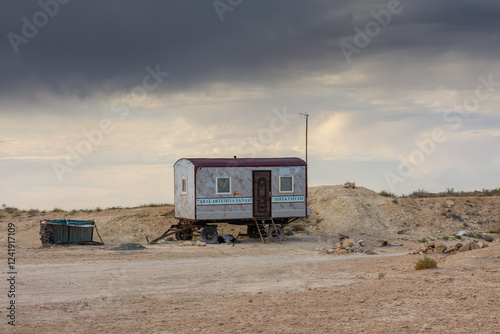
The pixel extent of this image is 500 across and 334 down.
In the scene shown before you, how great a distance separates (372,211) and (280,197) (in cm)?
814

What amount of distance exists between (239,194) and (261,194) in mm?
1008

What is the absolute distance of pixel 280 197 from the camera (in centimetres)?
2738

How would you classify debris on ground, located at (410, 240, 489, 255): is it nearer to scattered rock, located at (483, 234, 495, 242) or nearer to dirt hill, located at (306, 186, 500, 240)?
dirt hill, located at (306, 186, 500, 240)

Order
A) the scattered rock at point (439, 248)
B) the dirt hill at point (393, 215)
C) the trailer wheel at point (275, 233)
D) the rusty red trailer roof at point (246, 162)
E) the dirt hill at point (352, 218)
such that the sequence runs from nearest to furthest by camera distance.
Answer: the scattered rock at point (439, 248) → the rusty red trailer roof at point (246, 162) → the trailer wheel at point (275, 233) → the dirt hill at point (352, 218) → the dirt hill at point (393, 215)

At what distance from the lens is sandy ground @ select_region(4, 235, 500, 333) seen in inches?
423

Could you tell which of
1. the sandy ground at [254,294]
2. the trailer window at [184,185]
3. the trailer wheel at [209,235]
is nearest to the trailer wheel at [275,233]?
the trailer wheel at [209,235]

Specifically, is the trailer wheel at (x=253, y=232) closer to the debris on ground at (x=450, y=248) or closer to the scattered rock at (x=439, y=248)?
the debris on ground at (x=450, y=248)

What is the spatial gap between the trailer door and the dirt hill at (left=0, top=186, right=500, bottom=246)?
4198 millimetres

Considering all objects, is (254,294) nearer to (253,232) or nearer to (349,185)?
(253,232)

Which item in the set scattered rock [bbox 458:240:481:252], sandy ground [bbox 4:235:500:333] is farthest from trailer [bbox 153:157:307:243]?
scattered rock [bbox 458:240:481:252]

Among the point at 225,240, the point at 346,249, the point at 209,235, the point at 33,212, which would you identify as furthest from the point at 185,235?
the point at 33,212

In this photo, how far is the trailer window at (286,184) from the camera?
27.4 m

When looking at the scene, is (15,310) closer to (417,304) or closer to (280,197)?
(417,304)

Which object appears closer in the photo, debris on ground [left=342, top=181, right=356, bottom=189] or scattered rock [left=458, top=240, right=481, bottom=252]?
scattered rock [left=458, top=240, right=481, bottom=252]
